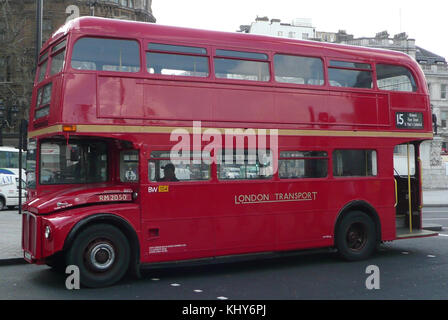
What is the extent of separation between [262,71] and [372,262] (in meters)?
4.25

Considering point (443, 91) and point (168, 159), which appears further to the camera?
point (443, 91)

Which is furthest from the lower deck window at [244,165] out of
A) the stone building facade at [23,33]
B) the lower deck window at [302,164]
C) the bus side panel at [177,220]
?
the stone building facade at [23,33]

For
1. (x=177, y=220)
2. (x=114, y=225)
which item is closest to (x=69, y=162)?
(x=114, y=225)

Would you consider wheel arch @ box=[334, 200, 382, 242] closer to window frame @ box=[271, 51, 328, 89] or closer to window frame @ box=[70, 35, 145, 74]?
window frame @ box=[271, 51, 328, 89]

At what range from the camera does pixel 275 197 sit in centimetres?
965

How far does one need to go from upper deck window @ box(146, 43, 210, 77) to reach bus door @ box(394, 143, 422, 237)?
516cm

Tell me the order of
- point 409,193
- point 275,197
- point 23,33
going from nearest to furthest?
point 275,197 → point 409,193 → point 23,33

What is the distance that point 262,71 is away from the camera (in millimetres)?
9664

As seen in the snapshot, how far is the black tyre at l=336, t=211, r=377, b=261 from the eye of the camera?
10336mm

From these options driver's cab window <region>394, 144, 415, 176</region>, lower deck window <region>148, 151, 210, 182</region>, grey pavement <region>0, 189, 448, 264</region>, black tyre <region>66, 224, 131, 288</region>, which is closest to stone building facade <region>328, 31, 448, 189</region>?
driver's cab window <region>394, 144, 415, 176</region>

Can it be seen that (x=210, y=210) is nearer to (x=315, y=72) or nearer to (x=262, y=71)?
(x=262, y=71)

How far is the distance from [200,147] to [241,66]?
5.54ft

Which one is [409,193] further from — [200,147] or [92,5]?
[92,5]

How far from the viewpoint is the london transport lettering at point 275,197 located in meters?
9.34
